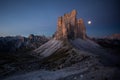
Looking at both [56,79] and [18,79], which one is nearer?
[56,79]

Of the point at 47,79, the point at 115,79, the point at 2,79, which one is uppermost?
the point at 115,79

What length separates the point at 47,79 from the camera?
258 ft

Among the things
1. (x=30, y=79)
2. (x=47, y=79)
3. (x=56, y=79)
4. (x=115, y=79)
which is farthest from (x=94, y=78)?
(x=30, y=79)

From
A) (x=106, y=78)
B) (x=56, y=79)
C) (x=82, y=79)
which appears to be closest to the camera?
(x=106, y=78)

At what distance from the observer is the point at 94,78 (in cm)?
5472

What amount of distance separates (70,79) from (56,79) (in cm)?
1093

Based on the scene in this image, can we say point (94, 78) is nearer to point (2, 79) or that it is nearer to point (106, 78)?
point (106, 78)

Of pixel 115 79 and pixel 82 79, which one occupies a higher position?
pixel 115 79

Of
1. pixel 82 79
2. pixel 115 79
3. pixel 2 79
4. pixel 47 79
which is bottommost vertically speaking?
pixel 2 79

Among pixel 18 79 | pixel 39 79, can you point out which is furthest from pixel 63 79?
pixel 18 79

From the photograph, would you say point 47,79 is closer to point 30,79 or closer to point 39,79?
point 39,79

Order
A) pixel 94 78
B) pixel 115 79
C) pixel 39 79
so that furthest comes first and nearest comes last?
pixel 39 79
pixel 94 78
pixel 115 79

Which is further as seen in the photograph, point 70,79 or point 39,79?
point 39,79

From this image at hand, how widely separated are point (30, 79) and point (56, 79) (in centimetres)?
1967
